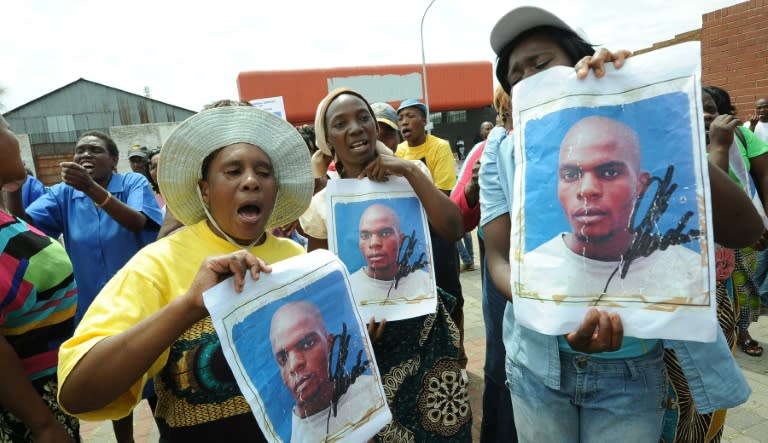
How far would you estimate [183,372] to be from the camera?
1.18 metres

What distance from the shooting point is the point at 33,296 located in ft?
4.50

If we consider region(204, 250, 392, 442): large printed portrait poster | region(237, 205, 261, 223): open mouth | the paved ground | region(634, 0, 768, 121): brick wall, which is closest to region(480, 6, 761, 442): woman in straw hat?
region(204, 250, 392, 442): large printed portrait poster

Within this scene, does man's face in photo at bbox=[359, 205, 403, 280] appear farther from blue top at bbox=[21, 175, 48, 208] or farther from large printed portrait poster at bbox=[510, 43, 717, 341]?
blue top at bbox=[21, 175, 48, 208]

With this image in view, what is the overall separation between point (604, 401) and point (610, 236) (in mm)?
549

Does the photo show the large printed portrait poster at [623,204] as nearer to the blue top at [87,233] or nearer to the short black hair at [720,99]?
the short black hair at [720,99]

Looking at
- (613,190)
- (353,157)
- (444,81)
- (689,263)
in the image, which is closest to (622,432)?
(689,263)

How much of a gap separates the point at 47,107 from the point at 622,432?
40593 millimetres

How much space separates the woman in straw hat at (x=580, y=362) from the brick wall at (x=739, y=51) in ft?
24.5

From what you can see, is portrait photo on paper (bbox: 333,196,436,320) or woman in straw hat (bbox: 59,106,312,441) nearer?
woman in straw hat (bbox: 59,106,312,441)

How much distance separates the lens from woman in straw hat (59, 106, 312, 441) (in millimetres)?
964

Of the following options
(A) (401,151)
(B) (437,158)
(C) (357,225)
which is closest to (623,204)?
(C) (357,225)

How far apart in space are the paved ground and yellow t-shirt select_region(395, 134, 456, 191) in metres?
1.62

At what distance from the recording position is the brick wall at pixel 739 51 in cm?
712

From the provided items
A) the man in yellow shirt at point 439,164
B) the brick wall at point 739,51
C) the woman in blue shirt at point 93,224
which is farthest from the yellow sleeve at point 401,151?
the brick wall at point 739,51
